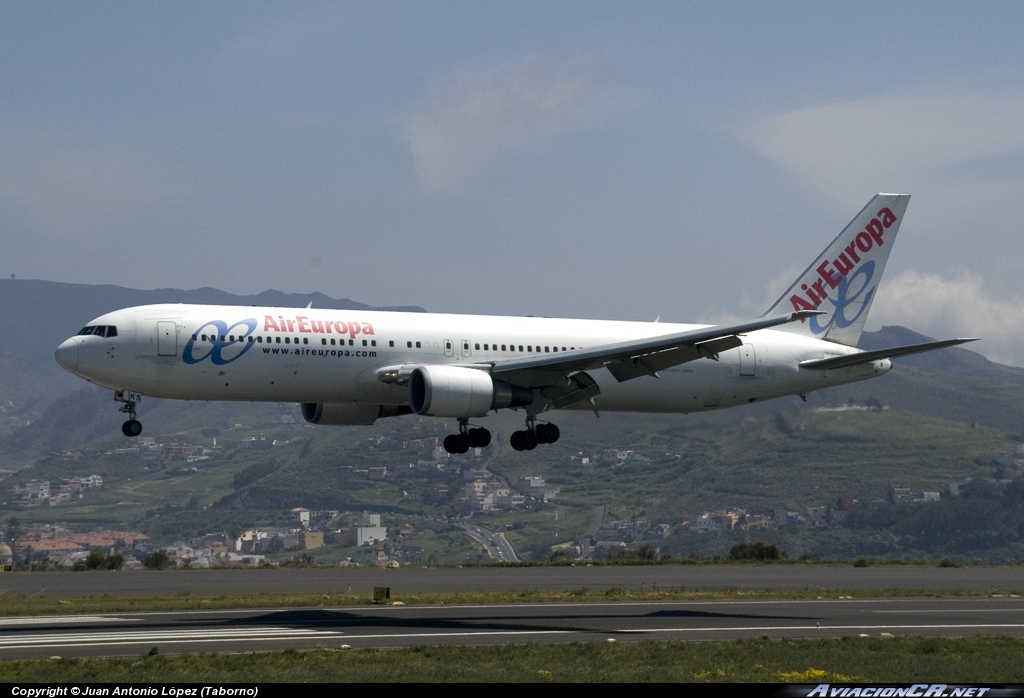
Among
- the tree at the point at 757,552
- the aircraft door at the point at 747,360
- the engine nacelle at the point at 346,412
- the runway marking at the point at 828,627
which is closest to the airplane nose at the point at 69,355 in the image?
the engine nacelle at the point at 346,412

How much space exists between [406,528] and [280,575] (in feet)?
483

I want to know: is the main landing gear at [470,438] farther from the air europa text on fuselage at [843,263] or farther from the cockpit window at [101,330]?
the air europa text on fuselage at [843,263]

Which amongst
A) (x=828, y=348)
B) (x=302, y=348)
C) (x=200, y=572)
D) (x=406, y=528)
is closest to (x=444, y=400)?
(x=302, y=348)

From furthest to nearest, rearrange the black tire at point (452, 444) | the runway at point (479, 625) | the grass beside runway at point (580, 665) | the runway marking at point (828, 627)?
the black tire at point (452, 444) → the runway marking at point (828, 627) → the runway at point (479, 625) → the grass beside runway at point (580, 665)

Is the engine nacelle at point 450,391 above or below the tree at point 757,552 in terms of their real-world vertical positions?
above

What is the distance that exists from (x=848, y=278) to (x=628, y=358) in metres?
14.7

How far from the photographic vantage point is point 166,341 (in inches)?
1634

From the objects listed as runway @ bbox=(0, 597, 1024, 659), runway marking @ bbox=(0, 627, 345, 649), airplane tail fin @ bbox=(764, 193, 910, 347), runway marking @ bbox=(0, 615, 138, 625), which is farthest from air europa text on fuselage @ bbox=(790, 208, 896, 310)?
runway marking @ bbox=(0, 615, 138, 625)

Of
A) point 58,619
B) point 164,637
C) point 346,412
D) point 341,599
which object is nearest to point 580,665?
point 164,637

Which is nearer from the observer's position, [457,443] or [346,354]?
[346,354]

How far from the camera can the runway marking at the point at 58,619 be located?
30.0 metres

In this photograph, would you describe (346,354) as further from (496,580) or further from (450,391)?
(496,580)

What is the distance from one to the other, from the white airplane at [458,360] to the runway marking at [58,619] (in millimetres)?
11427

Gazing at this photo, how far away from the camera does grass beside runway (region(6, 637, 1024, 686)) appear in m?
20.0
